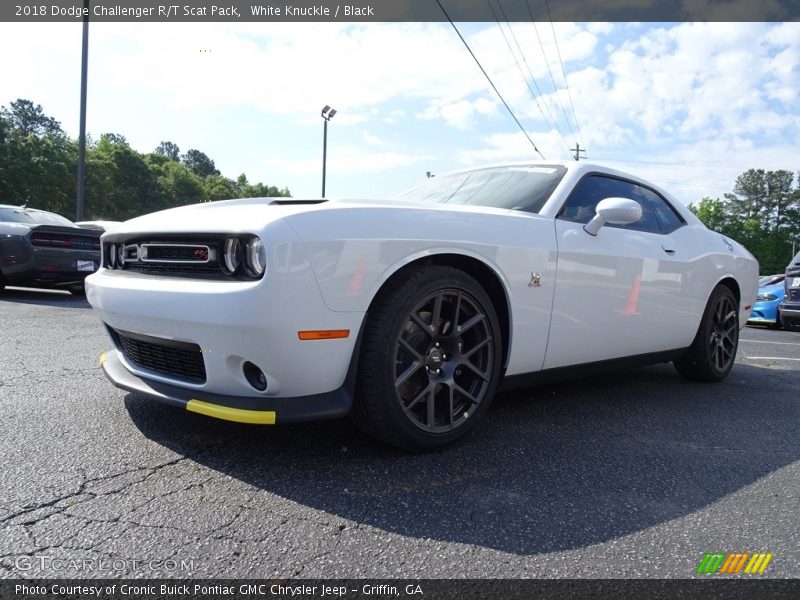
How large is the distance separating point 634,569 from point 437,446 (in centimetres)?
94

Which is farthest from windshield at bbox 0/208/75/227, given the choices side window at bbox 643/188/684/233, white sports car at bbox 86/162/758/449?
side window at bbox 643/188/684/233

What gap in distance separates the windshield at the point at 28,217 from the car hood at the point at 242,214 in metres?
6.48

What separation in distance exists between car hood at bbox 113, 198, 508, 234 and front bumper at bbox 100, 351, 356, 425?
60cm

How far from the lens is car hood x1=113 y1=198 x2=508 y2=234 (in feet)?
6.73

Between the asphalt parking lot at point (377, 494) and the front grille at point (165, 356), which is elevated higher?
the front grille at point (165, 356)

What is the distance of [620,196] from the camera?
3.55 metres

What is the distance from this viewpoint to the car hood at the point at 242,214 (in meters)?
2.05

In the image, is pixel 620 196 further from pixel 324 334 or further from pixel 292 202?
pixel 324 334

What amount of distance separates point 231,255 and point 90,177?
58235mm

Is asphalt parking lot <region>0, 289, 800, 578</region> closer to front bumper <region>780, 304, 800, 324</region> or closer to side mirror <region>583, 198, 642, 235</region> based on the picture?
side mirror <region>583, 198, 642, 235</region>

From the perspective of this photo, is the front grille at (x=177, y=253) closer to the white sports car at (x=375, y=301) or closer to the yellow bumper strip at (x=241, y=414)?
the white sports car at (x=375, y=301)

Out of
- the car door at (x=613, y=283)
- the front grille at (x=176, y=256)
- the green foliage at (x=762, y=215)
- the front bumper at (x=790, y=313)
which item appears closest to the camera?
the front grille at (x=176, y=256)

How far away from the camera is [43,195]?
4312 cm

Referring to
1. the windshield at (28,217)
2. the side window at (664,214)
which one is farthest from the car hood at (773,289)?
the windshield at (28,217)
